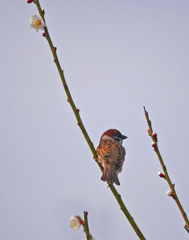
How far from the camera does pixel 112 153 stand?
522cm

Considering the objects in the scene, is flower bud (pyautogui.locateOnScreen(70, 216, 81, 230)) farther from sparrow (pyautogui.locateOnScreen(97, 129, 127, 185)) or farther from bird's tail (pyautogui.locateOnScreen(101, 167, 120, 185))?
sparrow (pyautogui.locateOnScreen(97, 129, 127, 185))

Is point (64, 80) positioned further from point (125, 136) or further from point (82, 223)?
point (125, 136)

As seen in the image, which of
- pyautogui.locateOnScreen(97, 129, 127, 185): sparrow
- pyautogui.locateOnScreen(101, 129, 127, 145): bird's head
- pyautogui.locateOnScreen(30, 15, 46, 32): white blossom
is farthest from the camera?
pyautogui.locateOnScreen(101, 129, 127, 145): bird's head

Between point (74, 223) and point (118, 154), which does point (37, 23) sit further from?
point (118, 154)

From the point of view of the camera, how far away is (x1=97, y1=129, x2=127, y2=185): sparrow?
4824mm

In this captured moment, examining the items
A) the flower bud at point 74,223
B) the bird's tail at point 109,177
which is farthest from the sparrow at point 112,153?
the flower bud at point 74,223

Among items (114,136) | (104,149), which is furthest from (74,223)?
(114,136)

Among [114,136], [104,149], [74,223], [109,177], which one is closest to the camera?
[74,223]

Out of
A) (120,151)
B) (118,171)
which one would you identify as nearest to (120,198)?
(118,171)

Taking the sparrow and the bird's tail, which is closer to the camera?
the bird's tail

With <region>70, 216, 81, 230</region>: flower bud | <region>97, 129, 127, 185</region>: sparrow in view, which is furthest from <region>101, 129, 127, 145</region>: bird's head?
<region>70, 216, 81, 230</region>: flower bud

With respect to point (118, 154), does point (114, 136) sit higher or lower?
higher

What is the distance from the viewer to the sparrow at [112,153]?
4.82 meters

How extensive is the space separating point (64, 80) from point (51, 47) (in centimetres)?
29
